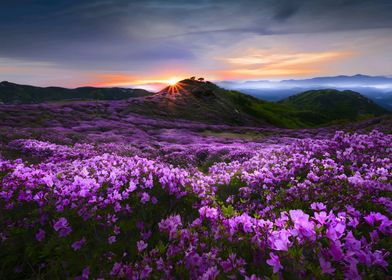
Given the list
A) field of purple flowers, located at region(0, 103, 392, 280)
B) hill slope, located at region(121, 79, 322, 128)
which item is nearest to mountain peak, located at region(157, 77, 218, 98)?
hill slope, located at region(121, 79, 322, 128)

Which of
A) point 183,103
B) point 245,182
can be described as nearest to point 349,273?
point 245,182

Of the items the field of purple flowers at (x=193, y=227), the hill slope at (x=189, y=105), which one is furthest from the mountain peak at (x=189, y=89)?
the field of purple flowers at (x=193, y=227)

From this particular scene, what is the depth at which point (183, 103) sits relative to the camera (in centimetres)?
7781

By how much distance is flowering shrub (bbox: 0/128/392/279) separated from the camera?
3.23 meters

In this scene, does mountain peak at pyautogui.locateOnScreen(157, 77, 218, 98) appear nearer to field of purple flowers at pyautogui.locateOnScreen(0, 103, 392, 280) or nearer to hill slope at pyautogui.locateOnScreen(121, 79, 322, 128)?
hill slope at pyautogui.locateOnScreen(121, 79, 322, 128)

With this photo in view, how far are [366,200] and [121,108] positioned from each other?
188 ft

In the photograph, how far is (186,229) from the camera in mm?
4488

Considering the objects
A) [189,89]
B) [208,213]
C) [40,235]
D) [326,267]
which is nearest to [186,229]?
[208,213]

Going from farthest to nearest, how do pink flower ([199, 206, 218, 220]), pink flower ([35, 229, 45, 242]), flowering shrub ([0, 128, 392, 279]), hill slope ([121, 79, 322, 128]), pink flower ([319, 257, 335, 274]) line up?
hill slope ([121, 79, 322, 128]), pink flower ([199, 206, 218, 220]), pink flower ([35, 229, 45, 242]), flowering shrub ([0, 128, 392, 279]), pink flower ([319, 257, 335, 274])

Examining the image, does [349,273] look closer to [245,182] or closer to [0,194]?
[0,194]

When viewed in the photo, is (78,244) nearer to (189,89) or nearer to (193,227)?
(193,227)

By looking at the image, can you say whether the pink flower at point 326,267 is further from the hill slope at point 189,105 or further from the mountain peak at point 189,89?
the mountain peak at point 189,89

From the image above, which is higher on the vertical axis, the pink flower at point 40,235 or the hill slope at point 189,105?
the pink flower at point 40,235

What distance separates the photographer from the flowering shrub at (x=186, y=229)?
3.23 m
